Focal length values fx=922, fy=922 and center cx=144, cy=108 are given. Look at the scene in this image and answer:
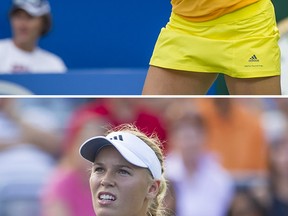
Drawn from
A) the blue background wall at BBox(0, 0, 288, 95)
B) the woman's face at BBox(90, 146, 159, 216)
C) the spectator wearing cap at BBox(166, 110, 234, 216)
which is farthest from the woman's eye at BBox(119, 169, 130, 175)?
the blue background wall at BBox(0, 0, 288, 95)

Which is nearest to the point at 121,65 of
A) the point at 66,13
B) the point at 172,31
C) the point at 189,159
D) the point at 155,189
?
the point at 66,13

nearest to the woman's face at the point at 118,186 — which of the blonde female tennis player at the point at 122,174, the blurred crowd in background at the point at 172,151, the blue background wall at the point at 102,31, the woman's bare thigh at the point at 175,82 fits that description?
the blonde female tennis player at the point at 122,174

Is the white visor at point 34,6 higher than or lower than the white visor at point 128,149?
lower

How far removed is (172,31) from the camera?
3.16 metres

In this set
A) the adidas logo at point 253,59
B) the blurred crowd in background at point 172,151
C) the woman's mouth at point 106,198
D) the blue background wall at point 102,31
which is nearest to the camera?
the woman's mouth at point 106,198

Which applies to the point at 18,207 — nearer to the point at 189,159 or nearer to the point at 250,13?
the point at 189,159

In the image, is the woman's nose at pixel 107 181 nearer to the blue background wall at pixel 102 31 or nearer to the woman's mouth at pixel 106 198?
the woman's mouth at pixel 106 198

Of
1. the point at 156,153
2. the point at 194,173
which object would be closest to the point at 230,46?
the point at 194,173

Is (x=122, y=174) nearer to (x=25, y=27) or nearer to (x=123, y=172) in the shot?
(x=123, y=172)

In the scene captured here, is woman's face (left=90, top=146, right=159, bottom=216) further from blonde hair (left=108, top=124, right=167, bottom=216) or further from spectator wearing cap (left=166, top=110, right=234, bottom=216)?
spectator wearing cap (left=166, top=110, right=234, bottom=216)

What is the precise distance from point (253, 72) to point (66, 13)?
1979mm

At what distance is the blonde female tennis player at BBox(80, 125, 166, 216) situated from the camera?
2324 mm

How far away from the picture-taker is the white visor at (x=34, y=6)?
4859mm

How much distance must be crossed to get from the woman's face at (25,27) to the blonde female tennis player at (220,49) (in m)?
1.85
